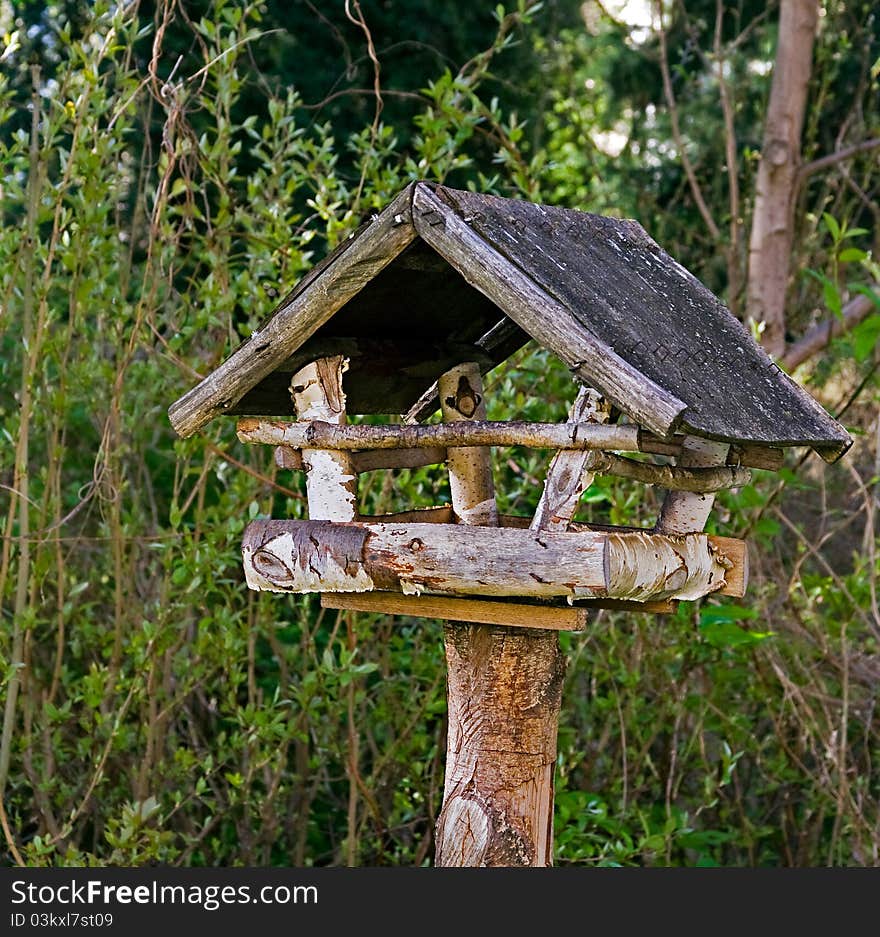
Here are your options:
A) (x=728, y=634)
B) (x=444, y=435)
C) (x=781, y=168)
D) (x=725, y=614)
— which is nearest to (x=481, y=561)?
(x=444, y=435)

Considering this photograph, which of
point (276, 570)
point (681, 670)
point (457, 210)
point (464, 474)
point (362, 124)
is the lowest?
point (681, 670)

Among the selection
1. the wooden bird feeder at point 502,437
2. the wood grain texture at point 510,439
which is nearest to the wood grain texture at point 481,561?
the wooden bird feeder at point 502,437

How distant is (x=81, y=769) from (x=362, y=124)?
3026 mm

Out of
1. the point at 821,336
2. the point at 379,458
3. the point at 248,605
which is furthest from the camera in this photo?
the point at 821,336

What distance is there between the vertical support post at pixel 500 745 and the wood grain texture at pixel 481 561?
229 mm

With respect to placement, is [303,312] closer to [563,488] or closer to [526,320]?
[526,320]

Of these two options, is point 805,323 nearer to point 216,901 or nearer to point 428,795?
point 428,795

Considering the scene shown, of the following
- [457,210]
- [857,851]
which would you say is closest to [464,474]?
[457,210]

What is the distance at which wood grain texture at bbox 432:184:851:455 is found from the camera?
194 centimetres

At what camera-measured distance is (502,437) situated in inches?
82.3

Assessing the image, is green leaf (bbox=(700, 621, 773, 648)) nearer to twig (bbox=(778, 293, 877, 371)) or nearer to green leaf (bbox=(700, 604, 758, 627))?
green leaf (bbox=(700, 604, 758, 627))

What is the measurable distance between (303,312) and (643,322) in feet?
1.93

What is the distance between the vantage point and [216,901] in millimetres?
2445

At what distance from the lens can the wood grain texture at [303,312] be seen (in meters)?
2.09
